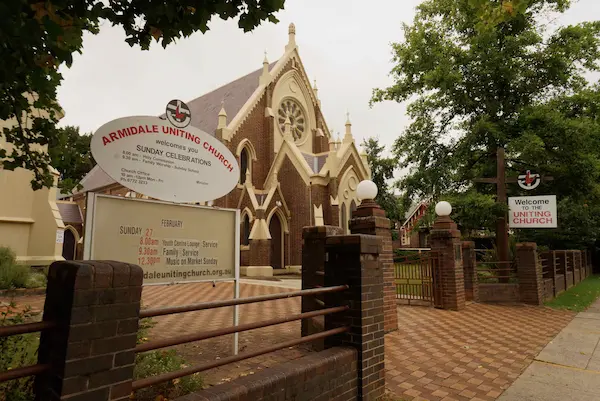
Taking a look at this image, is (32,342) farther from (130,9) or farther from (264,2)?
(264,2)

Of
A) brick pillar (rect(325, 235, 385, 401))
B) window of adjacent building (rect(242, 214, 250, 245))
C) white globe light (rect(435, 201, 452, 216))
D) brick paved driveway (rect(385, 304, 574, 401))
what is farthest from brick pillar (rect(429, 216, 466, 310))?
window of adjacent building (rect(242, 214, 250, 245))

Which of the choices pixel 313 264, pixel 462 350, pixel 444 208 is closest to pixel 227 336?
pixel 313 264

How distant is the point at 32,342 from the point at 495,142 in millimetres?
15355

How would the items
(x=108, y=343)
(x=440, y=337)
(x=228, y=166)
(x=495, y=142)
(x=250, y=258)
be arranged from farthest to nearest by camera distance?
1. (x=250, y=258)
2. (x=495, y=142)
3. (x=440, y=337)
4. (x=228, y=166)
5. (x=108, y=343)

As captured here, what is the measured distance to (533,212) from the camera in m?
12.3

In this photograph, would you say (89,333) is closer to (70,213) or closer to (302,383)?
(302,383)

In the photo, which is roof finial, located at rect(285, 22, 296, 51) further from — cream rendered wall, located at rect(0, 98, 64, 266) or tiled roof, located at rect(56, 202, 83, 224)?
tiled roof, located at rect(56, 202, 83, 224)

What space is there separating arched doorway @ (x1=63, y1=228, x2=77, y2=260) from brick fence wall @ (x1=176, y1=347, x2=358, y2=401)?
29025mm

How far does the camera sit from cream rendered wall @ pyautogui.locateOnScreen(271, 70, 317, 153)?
85.0 feet

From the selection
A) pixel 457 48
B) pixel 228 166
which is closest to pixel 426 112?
pixel 457 48

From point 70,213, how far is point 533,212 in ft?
101

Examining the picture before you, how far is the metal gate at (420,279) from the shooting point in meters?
9.92

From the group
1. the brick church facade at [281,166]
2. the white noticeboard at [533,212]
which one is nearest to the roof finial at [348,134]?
the brick church facade at [281,166]

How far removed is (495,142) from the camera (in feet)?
47.0
